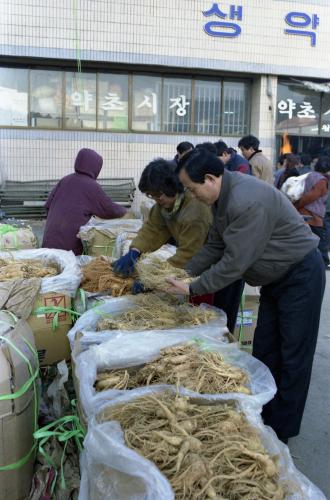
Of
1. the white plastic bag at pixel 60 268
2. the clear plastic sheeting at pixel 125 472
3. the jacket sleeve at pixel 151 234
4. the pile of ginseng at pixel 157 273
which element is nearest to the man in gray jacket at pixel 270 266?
the pile of ginseng at pixel 157 273

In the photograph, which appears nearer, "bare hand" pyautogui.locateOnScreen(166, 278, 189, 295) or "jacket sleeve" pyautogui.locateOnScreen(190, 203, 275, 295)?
"jacket sleeve" pyautogui.locateOnScreen(190, 203, 275, 295)

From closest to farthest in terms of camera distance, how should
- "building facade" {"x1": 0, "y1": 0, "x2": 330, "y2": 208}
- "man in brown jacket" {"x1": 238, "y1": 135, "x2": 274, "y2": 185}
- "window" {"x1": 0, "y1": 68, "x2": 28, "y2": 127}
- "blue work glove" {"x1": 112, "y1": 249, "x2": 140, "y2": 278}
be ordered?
1. "blue work glove" {"x1": 112, "y1": 249, "x2": 140, "y2": 278}
2. "man in brown jacket" {"x1": 238, "y1": 135, "x2": 274, "y2": 185}
3. "building facade" {"x1": 0, "y1": 0, "x2": 330, "y2": 208}
4. "window" {"x1": 0, "y1": 68, "x2": 28, "y2": 127}

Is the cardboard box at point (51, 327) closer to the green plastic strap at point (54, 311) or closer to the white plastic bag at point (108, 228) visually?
the green plastic strap at point (54, 311)

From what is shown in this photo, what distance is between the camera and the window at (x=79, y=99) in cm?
995

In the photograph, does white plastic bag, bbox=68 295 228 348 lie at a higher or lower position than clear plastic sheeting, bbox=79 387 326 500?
higher

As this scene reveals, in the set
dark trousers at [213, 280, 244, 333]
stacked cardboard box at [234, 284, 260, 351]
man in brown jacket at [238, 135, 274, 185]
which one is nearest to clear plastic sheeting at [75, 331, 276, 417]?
A: dark trousers at [213, 280, 244, 333]

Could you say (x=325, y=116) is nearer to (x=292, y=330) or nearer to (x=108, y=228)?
(x=108, y=228)

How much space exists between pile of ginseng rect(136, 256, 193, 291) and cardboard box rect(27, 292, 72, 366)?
1.79ft

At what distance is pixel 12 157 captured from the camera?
9.71 m

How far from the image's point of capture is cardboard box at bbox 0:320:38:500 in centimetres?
222

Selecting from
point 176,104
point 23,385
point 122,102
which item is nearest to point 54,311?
point 23,385

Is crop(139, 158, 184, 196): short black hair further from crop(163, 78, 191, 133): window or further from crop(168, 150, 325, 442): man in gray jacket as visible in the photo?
crop(163, 78, 191, 133): window

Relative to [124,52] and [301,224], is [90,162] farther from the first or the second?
[124,52]

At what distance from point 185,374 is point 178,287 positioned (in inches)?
26.7
